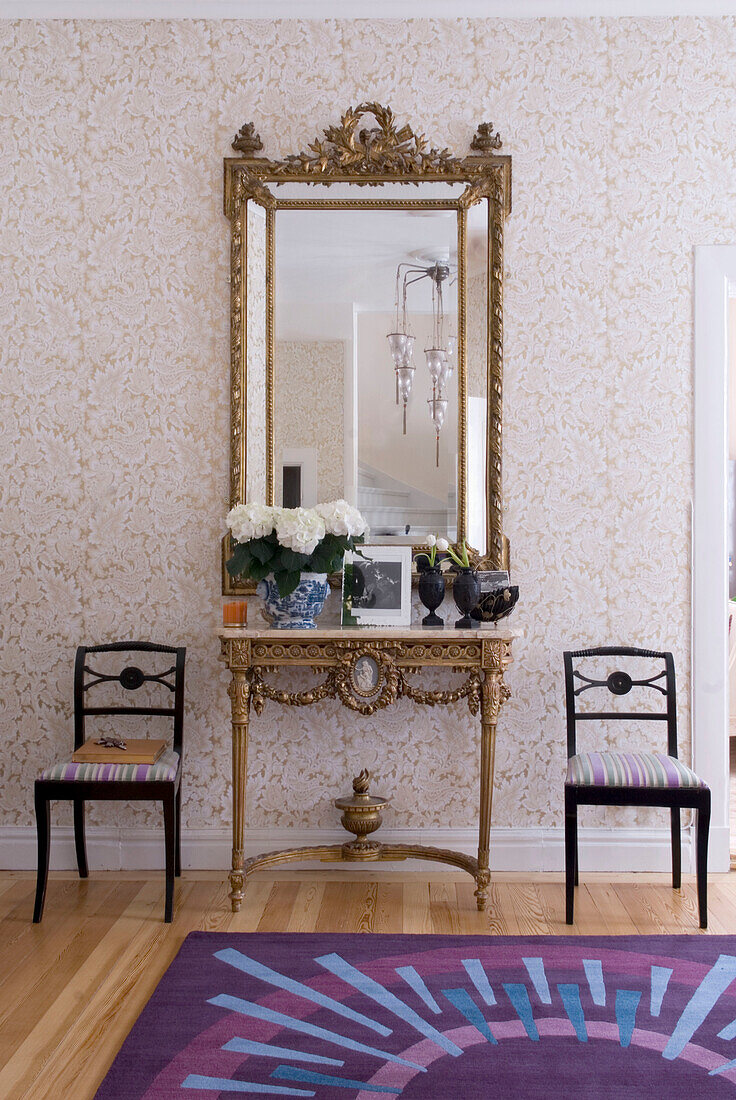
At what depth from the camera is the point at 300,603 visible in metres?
3.14

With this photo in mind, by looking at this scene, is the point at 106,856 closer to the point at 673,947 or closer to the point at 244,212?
the point at 673,947

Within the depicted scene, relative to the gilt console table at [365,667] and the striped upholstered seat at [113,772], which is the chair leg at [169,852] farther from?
the gilt console table at [365,667]

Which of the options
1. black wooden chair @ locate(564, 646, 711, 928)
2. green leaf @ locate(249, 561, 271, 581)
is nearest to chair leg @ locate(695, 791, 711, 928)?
black wooden chair @ locate(564, 646, 711, 928)

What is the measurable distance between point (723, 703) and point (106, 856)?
2.31m

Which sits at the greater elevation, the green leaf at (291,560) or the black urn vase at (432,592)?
the green leaf at (291,560)

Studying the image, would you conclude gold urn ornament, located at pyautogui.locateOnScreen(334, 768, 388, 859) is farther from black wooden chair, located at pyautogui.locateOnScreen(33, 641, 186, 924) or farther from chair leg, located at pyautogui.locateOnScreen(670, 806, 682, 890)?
chair leg, located at pyautogui.locateOnScreen(670, 806, 682, 890)

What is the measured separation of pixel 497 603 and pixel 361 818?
0.87 metres

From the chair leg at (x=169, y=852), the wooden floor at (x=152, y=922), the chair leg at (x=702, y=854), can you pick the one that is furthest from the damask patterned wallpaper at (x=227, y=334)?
the chair leg at (x=702, y=854)

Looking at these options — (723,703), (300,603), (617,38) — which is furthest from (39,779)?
(617,38)

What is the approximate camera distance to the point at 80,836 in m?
3.35

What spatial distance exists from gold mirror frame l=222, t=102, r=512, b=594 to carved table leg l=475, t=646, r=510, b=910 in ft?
1.63

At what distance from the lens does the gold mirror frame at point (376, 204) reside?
338 cm

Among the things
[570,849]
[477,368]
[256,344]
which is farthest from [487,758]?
[256,344]

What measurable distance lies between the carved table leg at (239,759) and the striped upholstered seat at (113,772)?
0.73 ft
